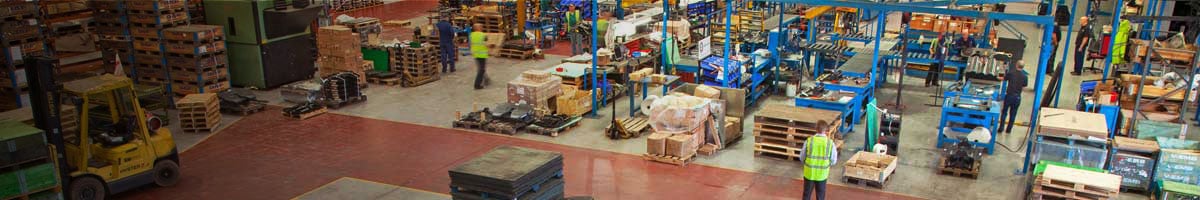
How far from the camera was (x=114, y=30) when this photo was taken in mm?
16344

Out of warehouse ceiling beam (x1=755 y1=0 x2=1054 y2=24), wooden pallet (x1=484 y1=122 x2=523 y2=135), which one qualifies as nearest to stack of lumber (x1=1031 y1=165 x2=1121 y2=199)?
warehouse ceiling beam (x1=755 y1=0 x2=1054 y2=24)

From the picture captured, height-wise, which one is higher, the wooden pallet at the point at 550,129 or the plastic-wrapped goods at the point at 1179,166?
the plastic-wrapped goods at the point at 1179,166

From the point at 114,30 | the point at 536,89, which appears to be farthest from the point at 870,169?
the point at 114,30

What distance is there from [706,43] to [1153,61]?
862 cm

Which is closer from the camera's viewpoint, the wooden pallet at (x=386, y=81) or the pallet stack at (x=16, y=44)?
the pallet stack at (x=16, y=44)

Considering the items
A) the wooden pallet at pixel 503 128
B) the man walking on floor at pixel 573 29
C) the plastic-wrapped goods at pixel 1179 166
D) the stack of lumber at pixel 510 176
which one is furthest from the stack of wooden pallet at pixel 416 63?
the plastic-wrapped goods at pixel 1179 166

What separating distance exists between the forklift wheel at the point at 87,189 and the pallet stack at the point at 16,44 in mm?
5455

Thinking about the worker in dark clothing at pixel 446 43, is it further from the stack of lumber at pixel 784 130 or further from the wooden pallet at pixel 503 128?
the stack of lumber at pixel 784 130

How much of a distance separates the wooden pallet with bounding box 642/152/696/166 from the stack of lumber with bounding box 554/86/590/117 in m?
2.53

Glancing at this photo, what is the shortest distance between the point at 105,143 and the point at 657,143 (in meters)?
6.89

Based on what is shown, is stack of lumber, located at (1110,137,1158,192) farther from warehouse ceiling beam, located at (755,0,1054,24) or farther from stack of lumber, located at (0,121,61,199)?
stack of lumber, located at (0,121,61,199)

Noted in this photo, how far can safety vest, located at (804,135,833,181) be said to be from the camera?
30.9ft

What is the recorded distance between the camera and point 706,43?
1530 cm

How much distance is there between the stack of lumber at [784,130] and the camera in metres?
12.0
